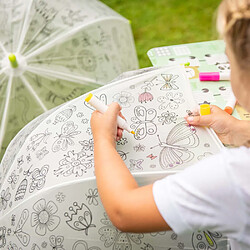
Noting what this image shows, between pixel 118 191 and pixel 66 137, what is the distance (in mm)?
263

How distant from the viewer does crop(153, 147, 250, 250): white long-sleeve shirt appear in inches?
22.7

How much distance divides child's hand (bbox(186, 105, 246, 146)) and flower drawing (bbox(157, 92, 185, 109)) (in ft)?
0.22

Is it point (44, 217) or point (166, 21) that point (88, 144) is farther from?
point (166, 21)

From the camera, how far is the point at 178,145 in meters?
0.81

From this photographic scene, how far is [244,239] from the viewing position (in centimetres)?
63

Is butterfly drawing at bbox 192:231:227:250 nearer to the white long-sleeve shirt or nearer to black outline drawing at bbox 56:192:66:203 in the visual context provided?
the white long-sleeve shirt

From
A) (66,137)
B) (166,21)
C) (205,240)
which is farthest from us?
(166,21)

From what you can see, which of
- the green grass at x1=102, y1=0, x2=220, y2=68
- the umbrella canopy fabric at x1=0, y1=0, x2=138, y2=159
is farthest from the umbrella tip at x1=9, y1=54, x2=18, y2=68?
the green grass at x1=102, y1=0, x2=220, y2=68

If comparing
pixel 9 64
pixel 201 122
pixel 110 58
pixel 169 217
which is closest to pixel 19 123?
pixel 9 64

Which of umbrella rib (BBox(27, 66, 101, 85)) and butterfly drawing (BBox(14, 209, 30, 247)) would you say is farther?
umbrella rib (BBox(27, 66, 101, 85))

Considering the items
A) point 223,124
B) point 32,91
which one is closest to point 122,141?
point 223,124

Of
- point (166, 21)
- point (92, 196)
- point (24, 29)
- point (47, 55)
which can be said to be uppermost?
point (24, 29)

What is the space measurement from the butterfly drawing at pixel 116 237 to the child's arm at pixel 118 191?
0.36 ft

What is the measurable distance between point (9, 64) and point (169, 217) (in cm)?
87
